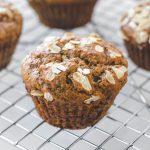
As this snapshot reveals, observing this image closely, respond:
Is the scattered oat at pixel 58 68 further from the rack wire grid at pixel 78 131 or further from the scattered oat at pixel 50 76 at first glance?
the rack wire grid at pixel 78 131

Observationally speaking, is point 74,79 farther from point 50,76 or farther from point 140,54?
point 140,54

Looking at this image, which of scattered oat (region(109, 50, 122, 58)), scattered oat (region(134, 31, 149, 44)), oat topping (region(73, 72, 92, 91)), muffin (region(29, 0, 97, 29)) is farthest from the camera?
muffin (region(29, 0, 97, 29))

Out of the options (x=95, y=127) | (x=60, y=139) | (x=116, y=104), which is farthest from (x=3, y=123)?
(x=116, y=104)

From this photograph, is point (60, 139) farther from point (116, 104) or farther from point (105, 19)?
point (105, 19)

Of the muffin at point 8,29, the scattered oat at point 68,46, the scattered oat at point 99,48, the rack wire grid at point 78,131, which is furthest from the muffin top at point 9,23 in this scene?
the scattered oat at point 99,48

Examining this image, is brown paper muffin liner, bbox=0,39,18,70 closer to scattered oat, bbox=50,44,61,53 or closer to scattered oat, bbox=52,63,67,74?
scattered oat, bbox=50,44,61,53

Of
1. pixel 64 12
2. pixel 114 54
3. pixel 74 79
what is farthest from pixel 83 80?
pixel 64 12

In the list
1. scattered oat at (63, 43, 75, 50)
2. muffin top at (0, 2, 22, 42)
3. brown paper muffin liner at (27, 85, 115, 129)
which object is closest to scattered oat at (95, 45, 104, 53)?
scattered oat at (63, 43, 75, 50)
